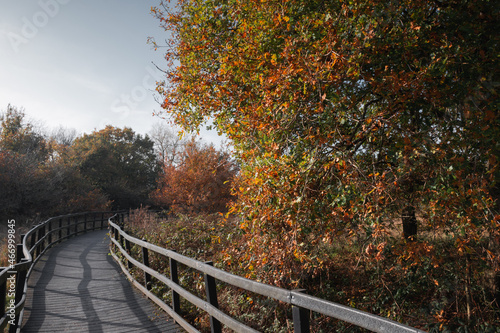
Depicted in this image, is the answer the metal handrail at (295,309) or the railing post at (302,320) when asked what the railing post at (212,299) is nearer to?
the metal handrail at (295,309)

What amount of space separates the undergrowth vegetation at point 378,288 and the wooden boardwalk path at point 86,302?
1.93 ft

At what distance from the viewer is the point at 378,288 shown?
821 centimetres

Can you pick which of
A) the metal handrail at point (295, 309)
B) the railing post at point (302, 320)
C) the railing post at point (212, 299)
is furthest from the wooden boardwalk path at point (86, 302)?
the railing post at point (302, 320)

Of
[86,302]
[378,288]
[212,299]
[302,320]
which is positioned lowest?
[378,288]

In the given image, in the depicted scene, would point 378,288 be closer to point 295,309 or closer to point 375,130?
point 375,130

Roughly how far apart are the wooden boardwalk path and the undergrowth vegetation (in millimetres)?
589

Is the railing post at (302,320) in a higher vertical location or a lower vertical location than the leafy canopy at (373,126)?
lower

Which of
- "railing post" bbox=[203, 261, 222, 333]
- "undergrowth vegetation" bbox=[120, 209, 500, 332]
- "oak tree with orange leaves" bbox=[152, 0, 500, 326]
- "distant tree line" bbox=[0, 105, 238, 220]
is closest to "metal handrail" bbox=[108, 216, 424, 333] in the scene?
"railing post" bbox=[203, 261, 222, 333]

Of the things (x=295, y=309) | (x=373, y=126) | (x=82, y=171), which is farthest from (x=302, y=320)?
(x=82, y=171)

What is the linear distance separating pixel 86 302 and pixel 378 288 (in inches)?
257

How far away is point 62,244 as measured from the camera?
1554 centimetres

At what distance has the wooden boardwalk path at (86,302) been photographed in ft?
18.6

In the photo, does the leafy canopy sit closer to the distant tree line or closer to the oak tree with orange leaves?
the oak tree with orange leaves

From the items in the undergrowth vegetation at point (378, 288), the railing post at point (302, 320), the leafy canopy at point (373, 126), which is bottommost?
the undergrowth vegetation at point (378, 288)
